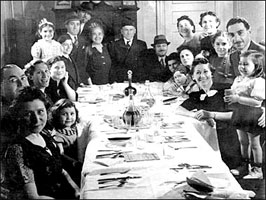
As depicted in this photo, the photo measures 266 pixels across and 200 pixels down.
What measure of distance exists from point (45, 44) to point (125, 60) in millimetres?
293

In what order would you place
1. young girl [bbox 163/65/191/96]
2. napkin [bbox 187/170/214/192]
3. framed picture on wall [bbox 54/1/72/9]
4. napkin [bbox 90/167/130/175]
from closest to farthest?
napkin [bbox 187/170/214/192] < napkin [bbox 90/167/130/175] < framed picture on wall [bbox 54/1/72/9] < young girl [bbox 163/65/191/96]

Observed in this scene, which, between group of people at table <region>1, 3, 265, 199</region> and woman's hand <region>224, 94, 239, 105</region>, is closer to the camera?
group of people at table <region>1, 3, 265, 199</region>

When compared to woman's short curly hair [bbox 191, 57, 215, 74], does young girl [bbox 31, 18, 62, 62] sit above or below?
above

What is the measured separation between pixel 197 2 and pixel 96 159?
67 centimetres

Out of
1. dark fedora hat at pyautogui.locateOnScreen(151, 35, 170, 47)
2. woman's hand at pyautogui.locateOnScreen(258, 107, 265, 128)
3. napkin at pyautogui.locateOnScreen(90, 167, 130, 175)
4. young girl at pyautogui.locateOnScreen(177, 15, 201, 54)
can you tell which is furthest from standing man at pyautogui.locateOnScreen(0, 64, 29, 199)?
woman's hand at pyautogui.locateOnScreen(258, 107, 265, 128)

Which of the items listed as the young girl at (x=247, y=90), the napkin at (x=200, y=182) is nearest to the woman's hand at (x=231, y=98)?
the young girl at (x=247, y=90)

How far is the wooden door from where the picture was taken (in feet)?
6.72

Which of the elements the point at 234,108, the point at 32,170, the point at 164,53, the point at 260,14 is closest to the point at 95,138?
the point at 32,170

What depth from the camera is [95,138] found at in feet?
6.82

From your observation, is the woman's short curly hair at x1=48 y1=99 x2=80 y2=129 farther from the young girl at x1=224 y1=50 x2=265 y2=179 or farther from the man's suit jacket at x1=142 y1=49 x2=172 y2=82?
the young girl at x1=224 y1=50 x2=265 y2=179

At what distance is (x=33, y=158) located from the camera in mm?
2043

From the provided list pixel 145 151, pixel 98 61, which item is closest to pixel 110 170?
pixel 145 151

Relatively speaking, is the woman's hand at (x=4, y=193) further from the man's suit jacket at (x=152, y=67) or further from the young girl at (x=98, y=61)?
the man's suit jacket at (x=152, y=67)

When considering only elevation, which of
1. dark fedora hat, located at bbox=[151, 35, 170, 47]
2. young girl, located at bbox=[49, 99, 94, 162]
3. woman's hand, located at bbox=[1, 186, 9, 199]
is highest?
dark fedora hat, located at bbox=[151, 35, 170, 47]
